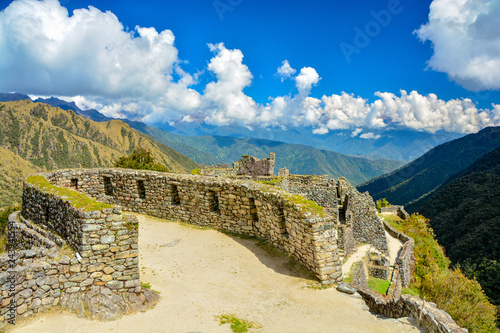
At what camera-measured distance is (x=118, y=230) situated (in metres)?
6.93

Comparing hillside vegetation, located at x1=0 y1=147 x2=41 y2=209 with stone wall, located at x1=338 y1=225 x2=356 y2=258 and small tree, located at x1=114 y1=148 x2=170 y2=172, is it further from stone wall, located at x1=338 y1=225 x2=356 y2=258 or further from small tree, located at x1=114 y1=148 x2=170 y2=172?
stone wall, located at x1=338 y1=225 x2=356 y2=258

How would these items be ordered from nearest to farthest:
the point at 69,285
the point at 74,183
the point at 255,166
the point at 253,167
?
1. the point at 69,285
2. the point at 74,183
3. the point at 255,166
4. the point at 253,167

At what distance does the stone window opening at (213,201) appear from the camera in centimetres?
1224

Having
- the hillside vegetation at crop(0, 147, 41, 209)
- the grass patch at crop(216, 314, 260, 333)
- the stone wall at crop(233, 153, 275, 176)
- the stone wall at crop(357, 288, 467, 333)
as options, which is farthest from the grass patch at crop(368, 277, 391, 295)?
the hillside vegetation at crop(0, 147, 41, 209)

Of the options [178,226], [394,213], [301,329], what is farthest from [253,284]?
[394,213]

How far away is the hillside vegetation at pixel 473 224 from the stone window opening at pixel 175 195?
46.6 m

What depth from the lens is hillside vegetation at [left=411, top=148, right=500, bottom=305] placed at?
47.7 m

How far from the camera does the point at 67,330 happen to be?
5.74 meters

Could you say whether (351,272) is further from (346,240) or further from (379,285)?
(379,285)

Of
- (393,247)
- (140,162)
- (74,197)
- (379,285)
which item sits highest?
(140,162)

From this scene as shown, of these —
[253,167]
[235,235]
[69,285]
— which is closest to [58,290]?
[69,285]

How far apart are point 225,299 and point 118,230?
3431 mm

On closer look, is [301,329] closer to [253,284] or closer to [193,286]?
[253,284]

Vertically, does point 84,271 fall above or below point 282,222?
below
